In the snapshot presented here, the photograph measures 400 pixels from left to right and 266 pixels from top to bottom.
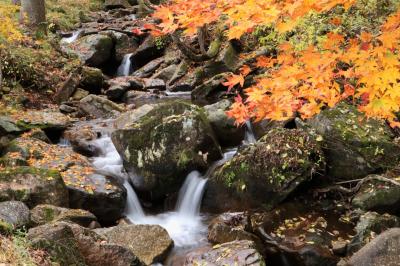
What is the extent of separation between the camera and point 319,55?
167 inches

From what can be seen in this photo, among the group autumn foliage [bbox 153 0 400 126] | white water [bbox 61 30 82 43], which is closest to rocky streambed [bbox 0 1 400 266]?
autumn foliage [bbox 153 0 400 126]

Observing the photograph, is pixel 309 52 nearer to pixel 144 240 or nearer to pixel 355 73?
pixel 355 73

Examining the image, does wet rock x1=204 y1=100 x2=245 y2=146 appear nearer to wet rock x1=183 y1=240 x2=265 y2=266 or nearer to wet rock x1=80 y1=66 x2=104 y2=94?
wet rock x1=183 y1=240 x2=265 y2=266

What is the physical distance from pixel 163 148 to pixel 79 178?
183 centimetres

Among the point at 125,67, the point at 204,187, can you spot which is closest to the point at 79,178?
the point at 204,187

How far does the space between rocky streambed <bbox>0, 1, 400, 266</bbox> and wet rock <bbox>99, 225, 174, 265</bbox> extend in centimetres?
2

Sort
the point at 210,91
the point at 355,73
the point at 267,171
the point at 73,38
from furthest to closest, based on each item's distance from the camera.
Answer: the point at 73,38 → the point at 210,91 → the point at 267,171 → the point at 355,73

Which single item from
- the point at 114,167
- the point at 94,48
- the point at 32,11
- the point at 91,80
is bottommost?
the point at 114,167

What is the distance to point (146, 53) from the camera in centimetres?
1844

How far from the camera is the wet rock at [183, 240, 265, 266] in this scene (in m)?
5.67

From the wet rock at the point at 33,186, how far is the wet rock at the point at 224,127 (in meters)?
4.07

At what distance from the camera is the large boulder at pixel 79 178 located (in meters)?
7.60

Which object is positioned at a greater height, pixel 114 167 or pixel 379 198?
pixel 114 167

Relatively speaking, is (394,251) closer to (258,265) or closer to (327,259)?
(327,259)
